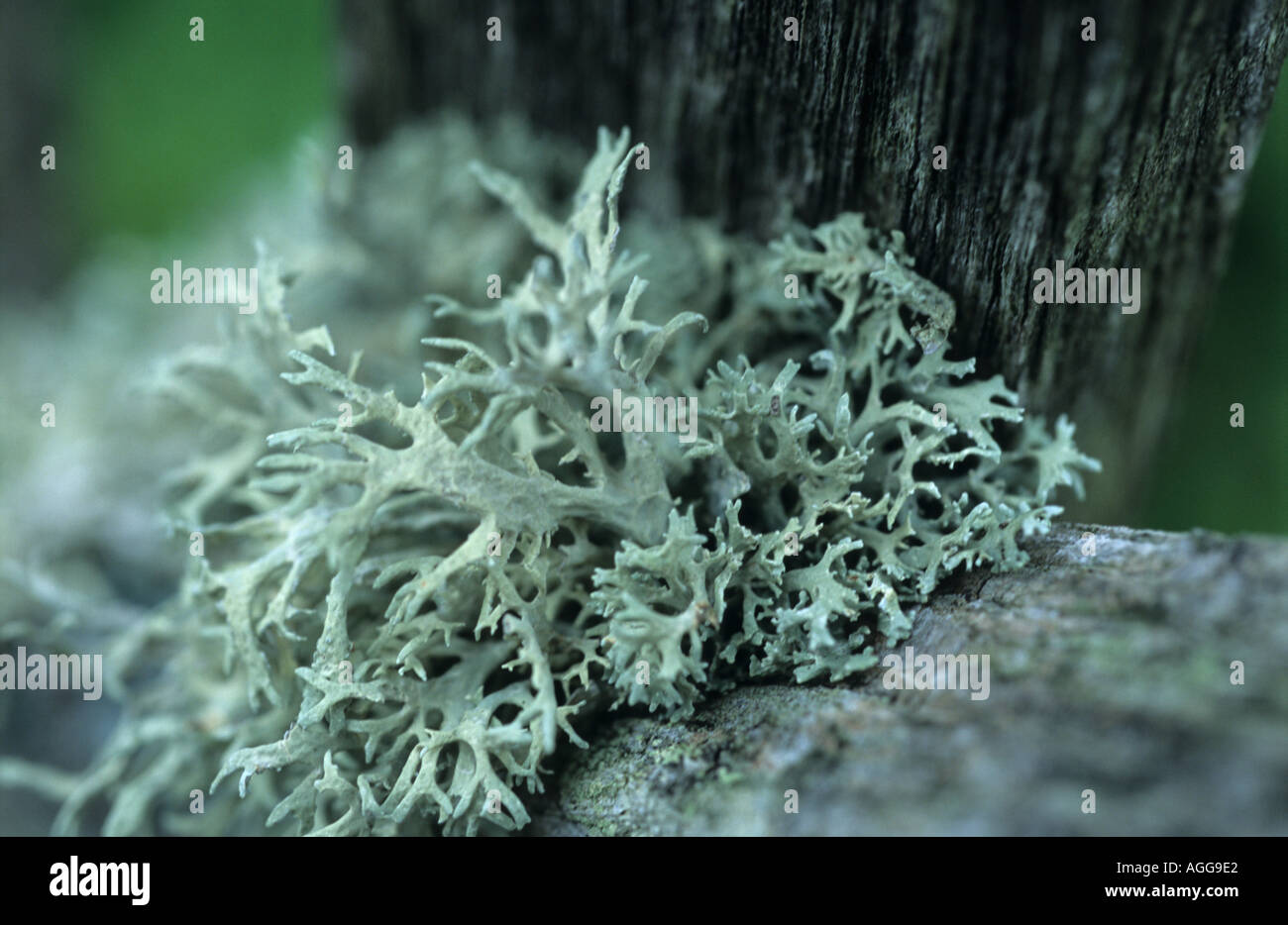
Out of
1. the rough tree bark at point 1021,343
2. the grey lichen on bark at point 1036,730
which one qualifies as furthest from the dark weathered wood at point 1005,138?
the grey lichen on bark at point 1036,730

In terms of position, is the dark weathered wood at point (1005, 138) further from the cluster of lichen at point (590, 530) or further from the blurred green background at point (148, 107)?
the blurred green background at point (148, 107)

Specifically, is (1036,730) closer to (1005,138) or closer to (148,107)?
(1005,138)

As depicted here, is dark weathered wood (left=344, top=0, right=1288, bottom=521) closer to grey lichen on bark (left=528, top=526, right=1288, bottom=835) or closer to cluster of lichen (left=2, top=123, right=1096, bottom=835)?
cluster of lichen (left=2, top=123, right=1096, bottom=835)

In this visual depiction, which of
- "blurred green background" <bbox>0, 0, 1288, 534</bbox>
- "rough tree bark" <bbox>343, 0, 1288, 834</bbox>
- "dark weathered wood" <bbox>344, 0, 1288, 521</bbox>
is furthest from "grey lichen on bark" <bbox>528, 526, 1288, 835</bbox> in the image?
"blurred green background" <bbox>0, 0, 1288, 534</bbox>

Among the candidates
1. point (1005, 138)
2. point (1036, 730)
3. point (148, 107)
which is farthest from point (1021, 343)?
point (148, 107)
